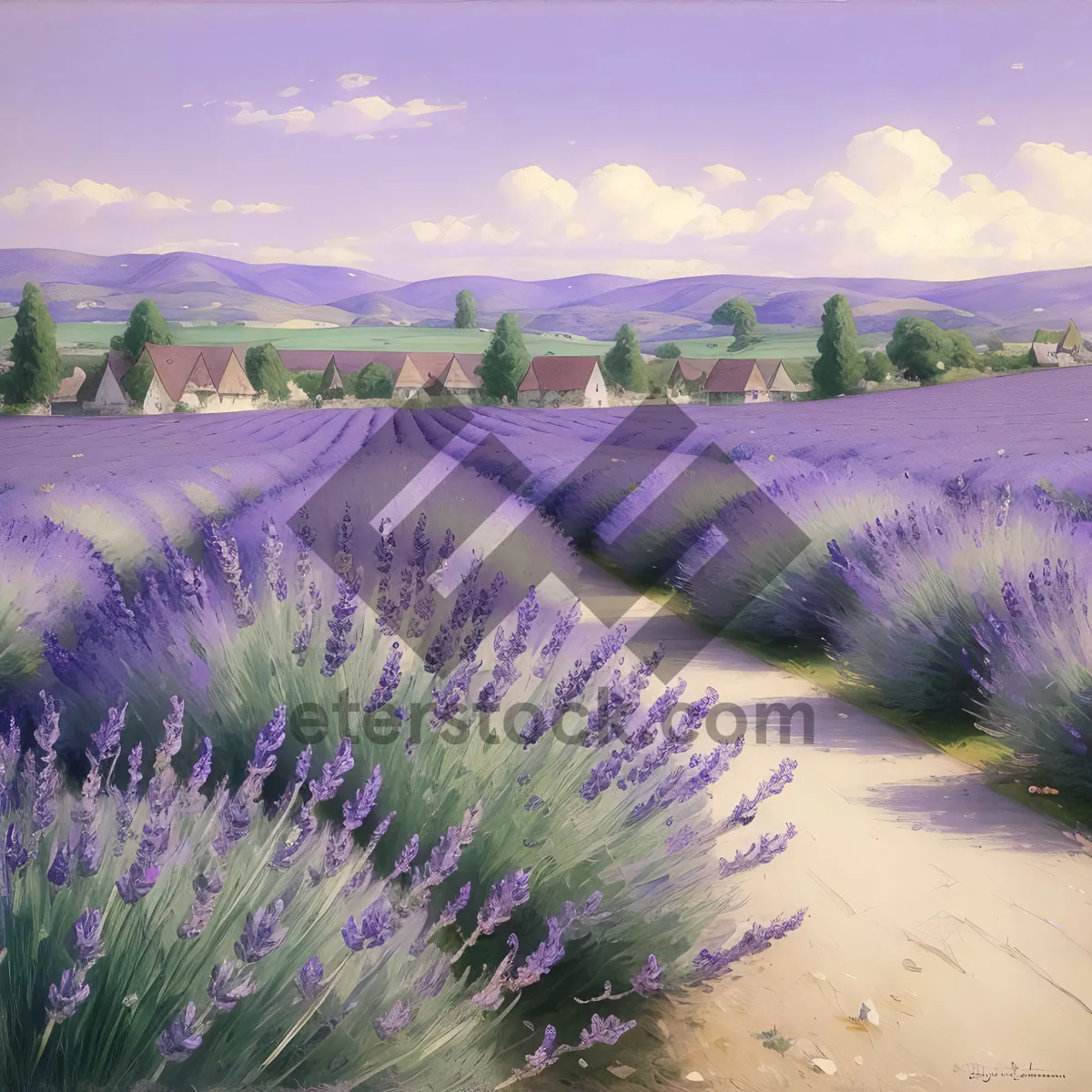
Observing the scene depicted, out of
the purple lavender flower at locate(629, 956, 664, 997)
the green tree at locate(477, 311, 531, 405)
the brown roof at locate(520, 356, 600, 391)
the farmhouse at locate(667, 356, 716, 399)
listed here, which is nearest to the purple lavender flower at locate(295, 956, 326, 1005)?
the purple lavender flower at locate(629, 956, 664, 997)

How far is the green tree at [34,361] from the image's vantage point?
20.5 feet

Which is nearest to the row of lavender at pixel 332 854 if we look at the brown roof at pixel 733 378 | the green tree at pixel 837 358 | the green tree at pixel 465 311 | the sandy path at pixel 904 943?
the sandy path at pixel 904 943

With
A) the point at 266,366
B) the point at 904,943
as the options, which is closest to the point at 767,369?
the point at 266,366

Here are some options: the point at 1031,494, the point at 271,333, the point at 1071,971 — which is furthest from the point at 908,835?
the point at 271,333

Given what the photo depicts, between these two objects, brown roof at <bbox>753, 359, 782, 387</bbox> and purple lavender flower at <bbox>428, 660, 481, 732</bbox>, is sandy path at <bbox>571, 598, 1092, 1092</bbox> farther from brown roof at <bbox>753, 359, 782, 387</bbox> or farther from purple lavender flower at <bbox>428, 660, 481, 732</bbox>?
brown roof at <bbox>753, 359, 782, 387</bbox>

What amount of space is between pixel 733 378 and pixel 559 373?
125 centimetres

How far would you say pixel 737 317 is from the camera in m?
6.02

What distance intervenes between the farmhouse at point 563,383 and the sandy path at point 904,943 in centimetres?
441

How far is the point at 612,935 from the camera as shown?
140cm

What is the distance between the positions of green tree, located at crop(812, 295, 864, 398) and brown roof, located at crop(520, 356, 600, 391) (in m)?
1.53

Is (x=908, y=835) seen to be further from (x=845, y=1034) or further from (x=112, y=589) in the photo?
(x=112, y=589)

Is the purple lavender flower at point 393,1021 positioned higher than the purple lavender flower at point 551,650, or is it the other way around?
the purple lavender flower at point 551,650

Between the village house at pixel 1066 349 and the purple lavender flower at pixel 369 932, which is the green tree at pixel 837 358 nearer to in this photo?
the village house at pixel 1066 349

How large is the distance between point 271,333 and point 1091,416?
18.1 ft
